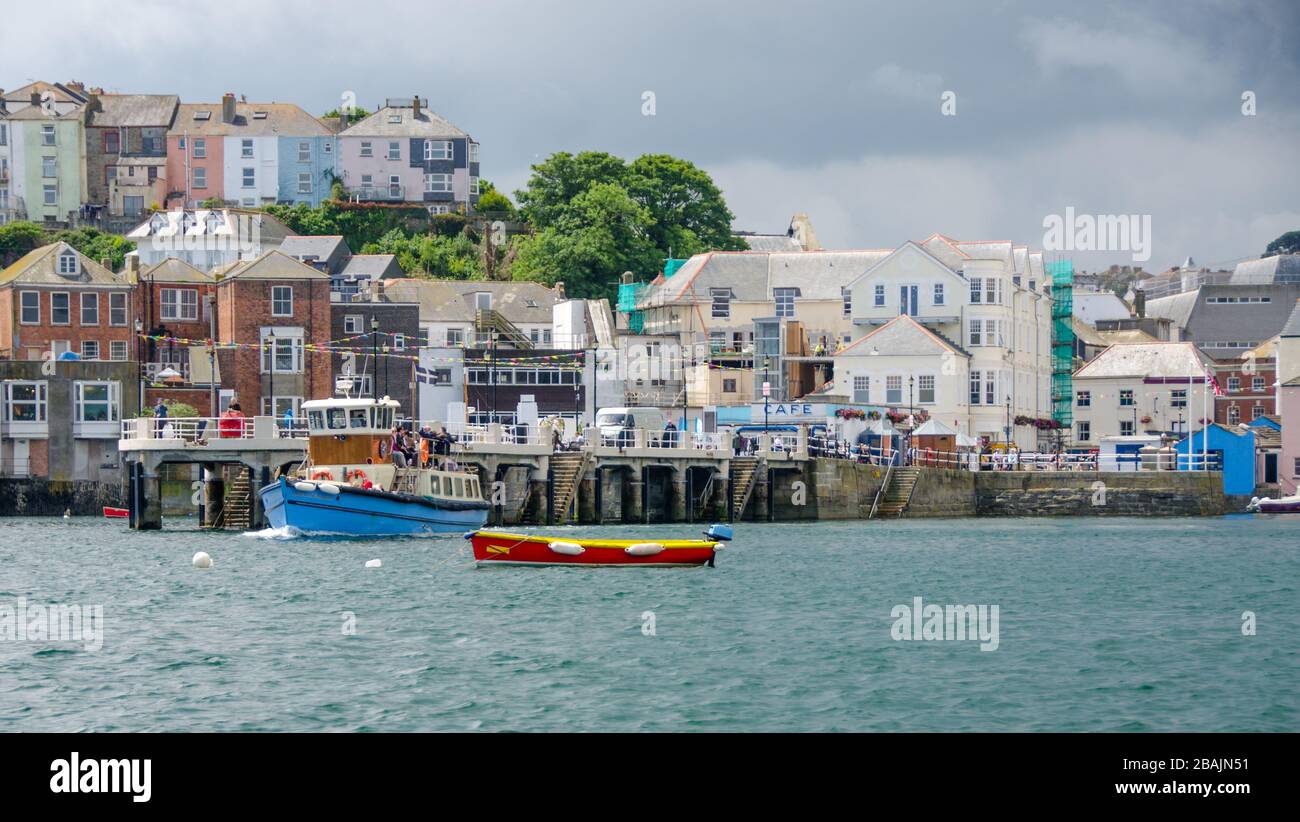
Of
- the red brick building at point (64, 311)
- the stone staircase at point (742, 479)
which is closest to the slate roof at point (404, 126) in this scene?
the red brick building at point (64, 311)

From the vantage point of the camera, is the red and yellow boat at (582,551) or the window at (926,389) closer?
the red and yellow boat at (582,551)

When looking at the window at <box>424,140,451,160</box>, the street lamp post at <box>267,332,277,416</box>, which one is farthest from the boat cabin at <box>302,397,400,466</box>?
the window at <box>424,140,451,160</box>

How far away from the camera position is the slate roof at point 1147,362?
119 metres

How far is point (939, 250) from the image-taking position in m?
109

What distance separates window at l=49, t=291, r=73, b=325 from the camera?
97750mm

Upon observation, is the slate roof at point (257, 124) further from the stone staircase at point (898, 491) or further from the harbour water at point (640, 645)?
the harbour water at point (640, 645)

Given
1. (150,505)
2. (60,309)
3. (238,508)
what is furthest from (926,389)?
(150,505)

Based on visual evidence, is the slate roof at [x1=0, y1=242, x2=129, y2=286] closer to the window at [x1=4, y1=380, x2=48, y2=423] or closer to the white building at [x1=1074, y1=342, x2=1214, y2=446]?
the window at [x1=4, y1=380, x2=48, y2=423]

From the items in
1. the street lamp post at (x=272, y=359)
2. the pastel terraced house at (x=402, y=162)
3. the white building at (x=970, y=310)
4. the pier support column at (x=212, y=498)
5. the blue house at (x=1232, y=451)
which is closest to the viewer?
the pier support column at (x=212, y=498)

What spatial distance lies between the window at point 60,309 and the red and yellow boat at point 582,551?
51.7 m

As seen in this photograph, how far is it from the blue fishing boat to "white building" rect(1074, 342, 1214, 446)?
6206cm

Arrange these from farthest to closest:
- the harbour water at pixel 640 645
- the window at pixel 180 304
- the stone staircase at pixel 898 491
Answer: the window at pixel 180 304
the stone staircase at pixel 898 491
the harbour water at pixel 640 645
